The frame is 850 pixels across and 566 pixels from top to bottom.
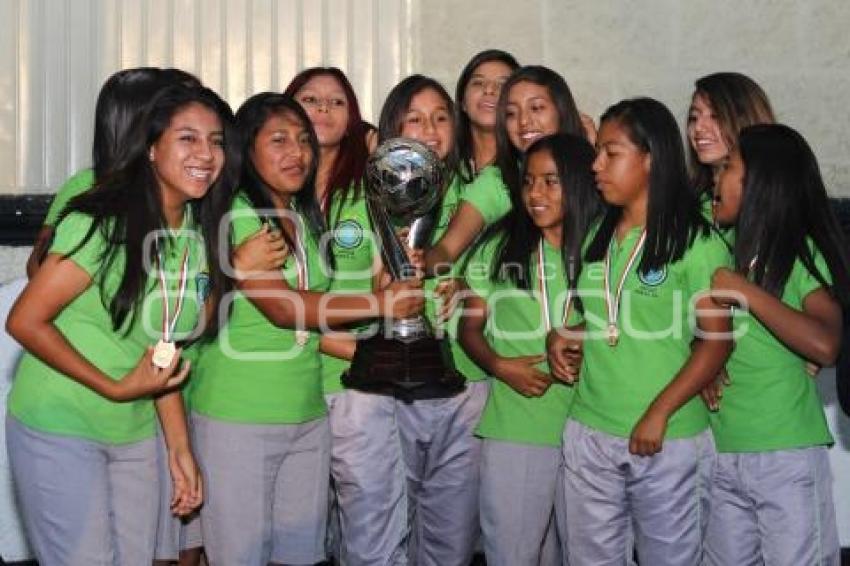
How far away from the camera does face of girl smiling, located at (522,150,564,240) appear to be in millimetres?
4004

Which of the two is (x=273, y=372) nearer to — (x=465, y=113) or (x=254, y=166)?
(x=254, y=166)

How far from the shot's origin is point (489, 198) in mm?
4195

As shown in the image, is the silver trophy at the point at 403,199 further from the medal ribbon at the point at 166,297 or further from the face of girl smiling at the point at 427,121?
the medal ribbon at the point at 166,297

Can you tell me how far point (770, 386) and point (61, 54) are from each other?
107 inches

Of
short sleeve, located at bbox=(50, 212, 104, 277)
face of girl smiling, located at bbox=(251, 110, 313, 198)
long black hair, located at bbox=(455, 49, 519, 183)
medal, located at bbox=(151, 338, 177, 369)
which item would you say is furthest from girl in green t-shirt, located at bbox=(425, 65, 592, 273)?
short sleeve, located at bbox=(50, 212, 104, 277)

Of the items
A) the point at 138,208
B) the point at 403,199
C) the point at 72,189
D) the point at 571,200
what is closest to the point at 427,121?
the point at 403,199

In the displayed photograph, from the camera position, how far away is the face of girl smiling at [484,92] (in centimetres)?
452

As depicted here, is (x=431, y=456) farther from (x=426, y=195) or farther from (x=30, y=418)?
(x=30, y=418)

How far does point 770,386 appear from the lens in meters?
3.77

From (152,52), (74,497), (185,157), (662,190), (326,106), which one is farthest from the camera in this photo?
(152,52)

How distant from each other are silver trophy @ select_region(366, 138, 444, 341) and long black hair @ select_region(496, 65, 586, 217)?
287 millimetres

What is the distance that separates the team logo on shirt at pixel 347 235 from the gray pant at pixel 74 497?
3.34ft

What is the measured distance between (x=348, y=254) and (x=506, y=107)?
2.18 feet

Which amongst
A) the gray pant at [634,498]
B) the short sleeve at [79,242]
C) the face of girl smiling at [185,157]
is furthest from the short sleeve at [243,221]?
the gray pant at [634,498]
